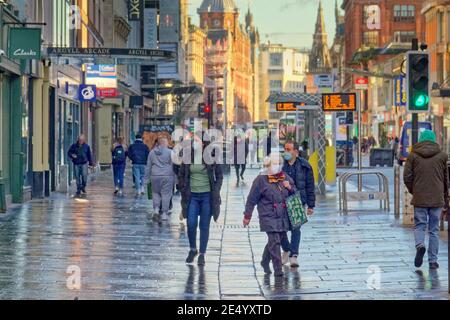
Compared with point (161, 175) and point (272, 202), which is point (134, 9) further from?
point (272, 202)

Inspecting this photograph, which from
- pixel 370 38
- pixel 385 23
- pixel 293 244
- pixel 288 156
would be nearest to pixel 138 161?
pixel 288 156

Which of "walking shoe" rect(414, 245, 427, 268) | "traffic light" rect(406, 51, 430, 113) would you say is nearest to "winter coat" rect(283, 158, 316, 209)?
"walking shoe" rect(414, 245, 427, 268)

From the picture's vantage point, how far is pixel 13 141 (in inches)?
1107

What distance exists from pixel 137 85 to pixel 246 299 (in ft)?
219

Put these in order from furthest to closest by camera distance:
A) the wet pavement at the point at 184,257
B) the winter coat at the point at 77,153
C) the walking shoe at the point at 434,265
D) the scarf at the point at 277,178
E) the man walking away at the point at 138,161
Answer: the winter coat at the point at 77,153 → the man walking away at the point at 138,161 → the walking shoe at the point at 434,265 → the scarf at the point at 277,178 → the wet pavement at the point at 184,257

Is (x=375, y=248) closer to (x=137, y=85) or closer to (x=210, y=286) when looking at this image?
(x=210, y=286)

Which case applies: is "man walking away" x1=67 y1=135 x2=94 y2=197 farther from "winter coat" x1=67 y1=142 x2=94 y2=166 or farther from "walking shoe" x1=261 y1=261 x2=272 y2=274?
"walking shoe" x1=261 y1=261 x2=272 y2=274

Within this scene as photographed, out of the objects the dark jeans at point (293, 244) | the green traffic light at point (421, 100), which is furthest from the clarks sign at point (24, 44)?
the dark jeans at point (293, 244)

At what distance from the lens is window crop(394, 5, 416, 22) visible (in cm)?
14225

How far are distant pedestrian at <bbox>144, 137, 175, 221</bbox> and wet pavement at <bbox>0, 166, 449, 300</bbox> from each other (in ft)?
1.42

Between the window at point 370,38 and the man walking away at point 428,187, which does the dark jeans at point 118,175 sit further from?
the window at point 370,38

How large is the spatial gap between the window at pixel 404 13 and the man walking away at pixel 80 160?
113 m

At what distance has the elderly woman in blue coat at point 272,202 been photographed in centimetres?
1455

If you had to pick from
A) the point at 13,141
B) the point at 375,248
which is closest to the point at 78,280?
the point at 375,248
